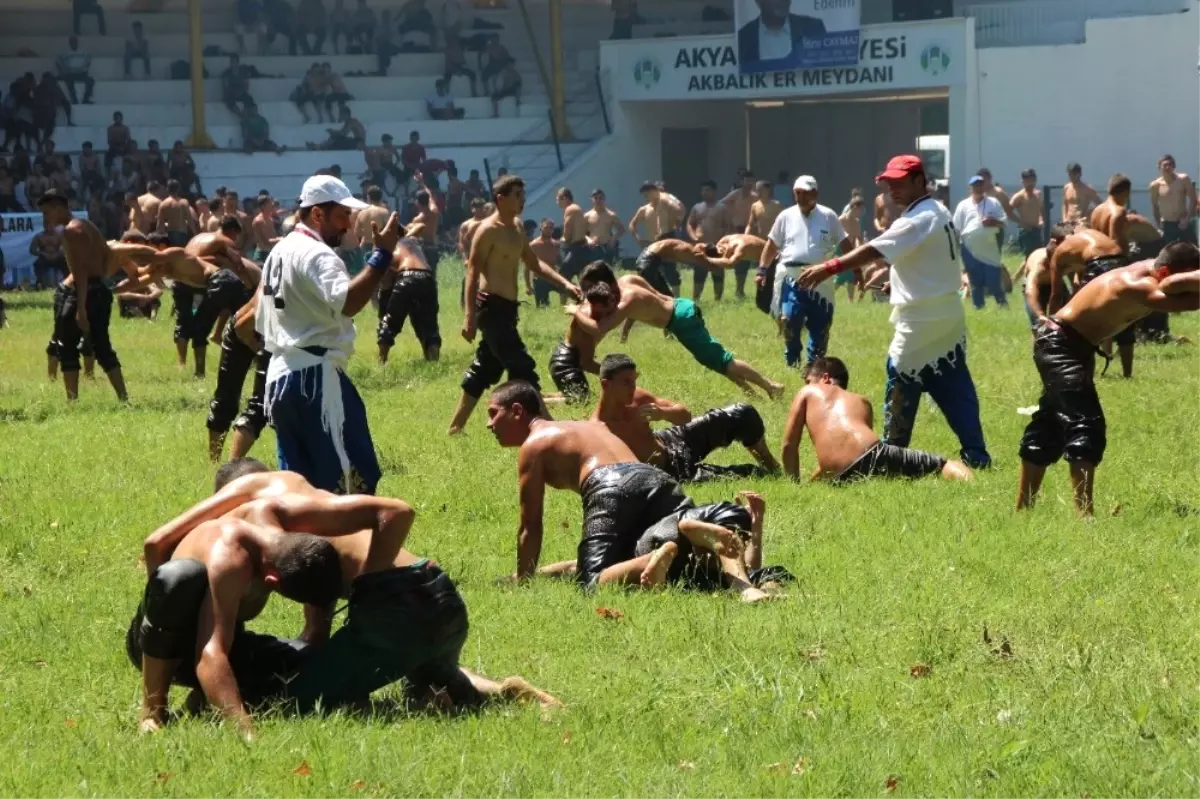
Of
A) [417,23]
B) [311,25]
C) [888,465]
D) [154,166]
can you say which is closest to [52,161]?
[154,166]

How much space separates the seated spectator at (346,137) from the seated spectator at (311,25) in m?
3.47

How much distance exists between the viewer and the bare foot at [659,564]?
7520 millimetres

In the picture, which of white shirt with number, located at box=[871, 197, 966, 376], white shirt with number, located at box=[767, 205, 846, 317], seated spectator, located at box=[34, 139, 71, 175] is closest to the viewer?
white shirt with number, located at box=[871, 197, 966, 376]

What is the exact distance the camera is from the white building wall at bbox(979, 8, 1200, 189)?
109 feet

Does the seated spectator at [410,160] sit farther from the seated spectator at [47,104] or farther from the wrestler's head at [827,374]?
the wrestler's head at [827,374]

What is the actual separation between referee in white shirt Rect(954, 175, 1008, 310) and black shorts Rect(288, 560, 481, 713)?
17.3 meters

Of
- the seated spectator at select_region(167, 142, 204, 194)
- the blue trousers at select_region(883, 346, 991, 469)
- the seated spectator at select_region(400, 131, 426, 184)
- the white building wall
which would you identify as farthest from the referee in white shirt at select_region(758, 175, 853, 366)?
the seated spectator at select_region(400, 131, 426, 184)

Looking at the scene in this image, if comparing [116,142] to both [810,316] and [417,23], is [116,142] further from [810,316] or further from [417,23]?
[810,316]

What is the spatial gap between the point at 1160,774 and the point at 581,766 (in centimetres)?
157

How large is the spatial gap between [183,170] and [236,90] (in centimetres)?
409

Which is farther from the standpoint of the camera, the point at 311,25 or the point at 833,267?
the point at 311,25

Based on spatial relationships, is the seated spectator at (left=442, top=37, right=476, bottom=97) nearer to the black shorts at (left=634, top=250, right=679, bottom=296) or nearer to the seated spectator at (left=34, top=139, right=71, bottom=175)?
the seated spectator at (left=34, top=139, right=71, bottom=175)

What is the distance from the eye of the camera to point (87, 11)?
38469 millimetres

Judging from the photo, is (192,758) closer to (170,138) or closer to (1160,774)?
(1160,774)
